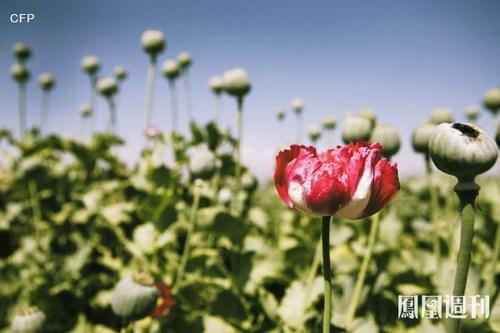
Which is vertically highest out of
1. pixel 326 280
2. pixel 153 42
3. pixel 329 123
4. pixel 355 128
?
pixel 153 42

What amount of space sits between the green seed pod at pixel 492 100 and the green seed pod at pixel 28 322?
63.4 inches

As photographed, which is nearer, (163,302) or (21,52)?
(163,302)

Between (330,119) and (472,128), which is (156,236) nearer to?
(472,128)

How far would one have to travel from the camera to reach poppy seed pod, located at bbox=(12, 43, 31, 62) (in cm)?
279

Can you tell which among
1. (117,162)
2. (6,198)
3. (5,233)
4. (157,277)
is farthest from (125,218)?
(6,198)

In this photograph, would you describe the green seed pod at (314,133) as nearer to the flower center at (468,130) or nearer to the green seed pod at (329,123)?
the green seed pod at (329,123)

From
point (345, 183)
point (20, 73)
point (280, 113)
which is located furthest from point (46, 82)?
point (345, 183)

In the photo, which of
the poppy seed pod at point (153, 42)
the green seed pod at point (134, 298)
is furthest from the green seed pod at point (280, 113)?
the green seed pod at point (134, 298)

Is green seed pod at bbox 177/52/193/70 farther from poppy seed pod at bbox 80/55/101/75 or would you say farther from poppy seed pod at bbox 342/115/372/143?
poppy seed pod at bbox 342/115/372/143

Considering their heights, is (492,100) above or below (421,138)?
above

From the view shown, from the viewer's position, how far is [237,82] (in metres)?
1.62

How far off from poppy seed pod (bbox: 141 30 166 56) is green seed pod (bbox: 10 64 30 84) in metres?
1.14

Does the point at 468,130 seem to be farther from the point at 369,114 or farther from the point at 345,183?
the point at 369,114

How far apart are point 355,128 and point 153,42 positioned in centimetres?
118
